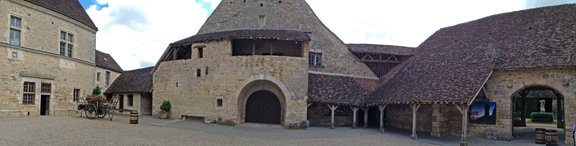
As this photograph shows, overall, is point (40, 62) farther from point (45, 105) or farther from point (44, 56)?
point (45, 105)

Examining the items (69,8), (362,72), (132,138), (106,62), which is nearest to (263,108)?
(362,72)

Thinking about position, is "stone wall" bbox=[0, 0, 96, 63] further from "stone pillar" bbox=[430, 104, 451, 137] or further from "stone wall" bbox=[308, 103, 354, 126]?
"stone pillar" bbox=[430, 104, 451, 137]

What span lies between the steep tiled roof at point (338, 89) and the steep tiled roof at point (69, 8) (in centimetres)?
1447

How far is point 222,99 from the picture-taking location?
1661cm

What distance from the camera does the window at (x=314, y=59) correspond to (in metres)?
19.2

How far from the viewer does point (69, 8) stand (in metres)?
19.2

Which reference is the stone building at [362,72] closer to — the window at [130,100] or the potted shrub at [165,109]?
the potted shrub at [165,109]

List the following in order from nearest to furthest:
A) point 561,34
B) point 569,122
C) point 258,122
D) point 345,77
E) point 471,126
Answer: point 569,122 → point 561,34 → point 471,126 → point 258,122 → point 345,77

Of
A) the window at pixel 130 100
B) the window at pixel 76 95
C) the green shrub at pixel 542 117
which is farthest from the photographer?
the green shrub at pixel 542 117

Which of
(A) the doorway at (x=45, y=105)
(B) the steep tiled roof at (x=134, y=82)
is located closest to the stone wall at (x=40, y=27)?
(A) the doorway at (x=45, y=105)

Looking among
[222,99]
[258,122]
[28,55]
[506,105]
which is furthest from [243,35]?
[506,105]

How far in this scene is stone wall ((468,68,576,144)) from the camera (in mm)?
11922

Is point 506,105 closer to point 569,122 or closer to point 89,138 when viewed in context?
→ point 569,122

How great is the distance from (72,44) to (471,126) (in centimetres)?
2206
